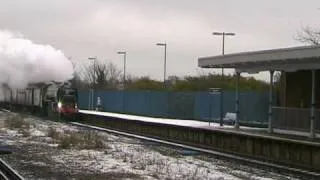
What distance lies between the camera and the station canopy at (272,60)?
81.9 feet

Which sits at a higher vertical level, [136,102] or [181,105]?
[136,102]

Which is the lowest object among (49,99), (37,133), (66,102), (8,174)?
(8,174)

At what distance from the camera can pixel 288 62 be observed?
28328 millimetres

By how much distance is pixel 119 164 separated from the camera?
20172 mm

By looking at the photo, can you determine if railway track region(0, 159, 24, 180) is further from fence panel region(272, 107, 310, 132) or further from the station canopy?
fence panel region(272, 107, 310, 132)

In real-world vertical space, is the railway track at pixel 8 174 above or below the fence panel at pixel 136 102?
below

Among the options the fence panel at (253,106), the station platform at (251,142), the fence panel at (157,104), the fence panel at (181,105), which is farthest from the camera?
the fence panel at (157,104)

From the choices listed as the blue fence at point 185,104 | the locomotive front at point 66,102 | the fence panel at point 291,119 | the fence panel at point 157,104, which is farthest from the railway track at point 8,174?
the fence panel at point 157,104

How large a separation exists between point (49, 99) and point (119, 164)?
36240 mm

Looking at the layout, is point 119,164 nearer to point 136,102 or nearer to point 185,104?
point 185,104

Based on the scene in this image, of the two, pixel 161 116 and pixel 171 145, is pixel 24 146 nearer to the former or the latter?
pixel 171 145

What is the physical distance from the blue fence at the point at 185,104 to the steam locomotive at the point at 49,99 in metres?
6.85

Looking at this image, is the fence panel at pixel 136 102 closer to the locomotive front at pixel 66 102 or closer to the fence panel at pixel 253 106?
the locomotive front at pixel 66 102

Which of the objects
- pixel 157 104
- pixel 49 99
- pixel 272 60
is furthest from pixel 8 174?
pixel 49 99
